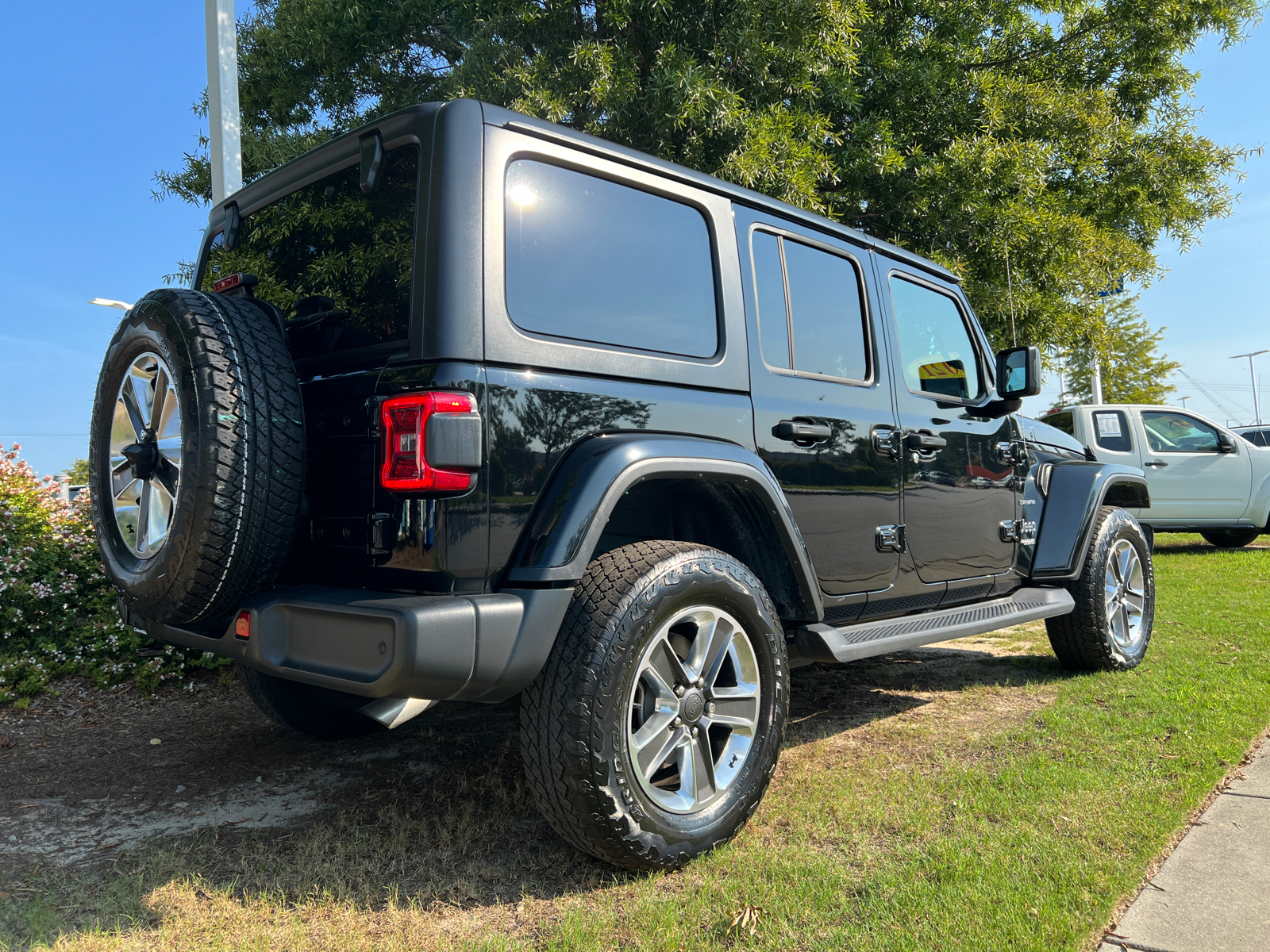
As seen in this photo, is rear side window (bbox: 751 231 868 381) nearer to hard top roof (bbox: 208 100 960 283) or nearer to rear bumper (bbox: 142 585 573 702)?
hard top roof (bbox: 208 100 960 283)

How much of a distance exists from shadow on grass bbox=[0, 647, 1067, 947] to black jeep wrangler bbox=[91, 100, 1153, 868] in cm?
32

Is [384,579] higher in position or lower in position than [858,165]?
lower

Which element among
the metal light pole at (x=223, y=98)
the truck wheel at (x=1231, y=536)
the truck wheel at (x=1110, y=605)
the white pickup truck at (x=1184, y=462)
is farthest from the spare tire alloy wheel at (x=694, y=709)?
the truck wheel at (x=1231, y=536)

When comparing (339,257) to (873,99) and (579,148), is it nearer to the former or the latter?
(579,148)

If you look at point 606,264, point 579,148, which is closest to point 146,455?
point 606,264

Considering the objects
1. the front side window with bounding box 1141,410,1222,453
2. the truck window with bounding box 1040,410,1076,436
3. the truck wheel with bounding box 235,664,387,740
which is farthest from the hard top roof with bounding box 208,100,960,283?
Result: the front side window with bounding box 1141,410,1222,453

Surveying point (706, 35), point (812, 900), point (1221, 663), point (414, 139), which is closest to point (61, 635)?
point (414, 139)

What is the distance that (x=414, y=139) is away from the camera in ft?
8.29

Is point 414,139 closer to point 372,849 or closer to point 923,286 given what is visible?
point 372,849

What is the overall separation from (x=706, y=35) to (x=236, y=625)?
785cm

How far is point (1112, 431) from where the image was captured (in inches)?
460

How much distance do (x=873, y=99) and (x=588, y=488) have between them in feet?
29.2

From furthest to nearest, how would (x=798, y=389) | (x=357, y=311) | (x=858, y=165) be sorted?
(x=858, y=165) → (x=798, y=389) → (x=357, y=311)

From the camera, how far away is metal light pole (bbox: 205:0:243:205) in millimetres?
5773
